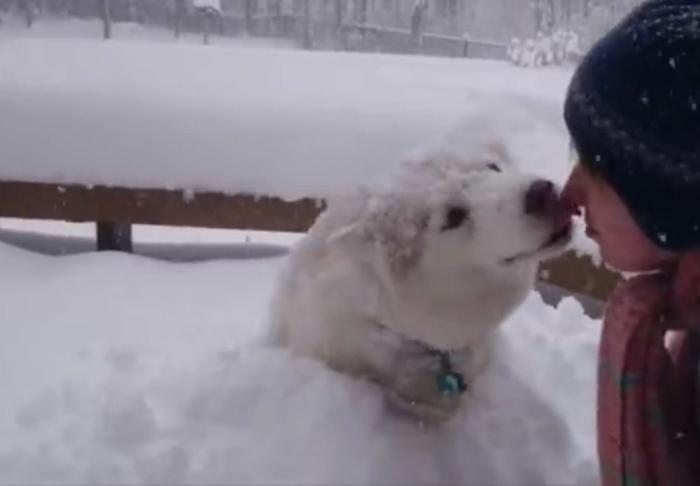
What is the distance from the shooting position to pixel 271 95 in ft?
12.4

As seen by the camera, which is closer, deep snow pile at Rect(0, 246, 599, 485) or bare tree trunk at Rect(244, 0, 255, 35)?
deep snow pile at Rect(0, 246, 599, 485)

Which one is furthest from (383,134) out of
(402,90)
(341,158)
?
(402,90)

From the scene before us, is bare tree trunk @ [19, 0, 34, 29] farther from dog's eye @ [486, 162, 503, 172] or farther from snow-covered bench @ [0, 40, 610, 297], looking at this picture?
dog's eye @ [486, 162, 503, 172]

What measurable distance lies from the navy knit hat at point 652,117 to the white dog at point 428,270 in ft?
1.28

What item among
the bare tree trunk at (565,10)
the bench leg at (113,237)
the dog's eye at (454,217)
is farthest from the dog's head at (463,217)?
the bare tree trunk at (565,10)

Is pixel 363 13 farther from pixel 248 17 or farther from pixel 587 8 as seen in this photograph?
pixel 587 8

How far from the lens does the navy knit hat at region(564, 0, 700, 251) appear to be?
1.23 m

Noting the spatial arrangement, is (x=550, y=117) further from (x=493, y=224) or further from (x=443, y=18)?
(x=493, y=224)

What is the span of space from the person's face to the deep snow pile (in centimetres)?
61

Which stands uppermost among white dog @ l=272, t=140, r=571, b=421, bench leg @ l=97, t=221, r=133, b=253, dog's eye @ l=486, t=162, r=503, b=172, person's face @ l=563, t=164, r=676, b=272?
person's face @ l=563, t=164, r=676, b=272

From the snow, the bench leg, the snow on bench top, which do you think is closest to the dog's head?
the snow on bench top

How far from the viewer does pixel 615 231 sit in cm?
139

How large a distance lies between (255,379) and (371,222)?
46cm

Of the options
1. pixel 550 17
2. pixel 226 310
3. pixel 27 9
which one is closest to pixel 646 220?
pixel 226 310
